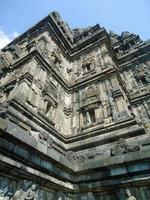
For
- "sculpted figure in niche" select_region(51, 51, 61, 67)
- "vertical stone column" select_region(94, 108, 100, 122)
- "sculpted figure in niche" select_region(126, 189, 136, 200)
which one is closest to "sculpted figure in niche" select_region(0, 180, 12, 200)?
"sculpted figure in niche" select_region(126, 189, 136, 200)

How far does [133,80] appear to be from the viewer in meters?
19.4

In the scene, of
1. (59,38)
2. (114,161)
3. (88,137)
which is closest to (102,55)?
(59,38)

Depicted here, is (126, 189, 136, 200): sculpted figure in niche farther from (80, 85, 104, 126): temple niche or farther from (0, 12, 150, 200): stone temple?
(80, 85, 104, 126): temple niche

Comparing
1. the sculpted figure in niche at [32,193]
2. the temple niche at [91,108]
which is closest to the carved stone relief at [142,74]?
the temple niche at [91,108]

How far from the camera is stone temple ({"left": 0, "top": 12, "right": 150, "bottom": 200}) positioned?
175 inches

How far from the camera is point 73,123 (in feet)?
40.8

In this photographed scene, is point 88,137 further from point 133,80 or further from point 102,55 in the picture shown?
point 133,80

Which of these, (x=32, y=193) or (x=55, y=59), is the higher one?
(x=55, y=59)

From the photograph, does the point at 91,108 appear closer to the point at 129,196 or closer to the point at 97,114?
the point at 97,114

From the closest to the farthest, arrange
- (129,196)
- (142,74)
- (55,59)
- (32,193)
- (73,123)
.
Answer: (32,193) → (129,196) → (73,123) → (55,59) → (142,74)

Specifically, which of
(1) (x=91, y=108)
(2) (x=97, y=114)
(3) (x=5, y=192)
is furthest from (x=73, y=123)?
(3) (x=5, y=192)

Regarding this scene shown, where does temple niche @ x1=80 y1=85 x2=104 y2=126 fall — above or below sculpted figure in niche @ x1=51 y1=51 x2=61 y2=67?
below

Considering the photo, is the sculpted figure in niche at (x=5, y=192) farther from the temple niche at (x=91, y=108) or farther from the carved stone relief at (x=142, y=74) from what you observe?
the carved stone relief at (x=142, y=74)

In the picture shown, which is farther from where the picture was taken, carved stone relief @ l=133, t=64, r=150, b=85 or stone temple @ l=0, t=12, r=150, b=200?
carved stone relief @ l=133, t=64, r=150, b=85
